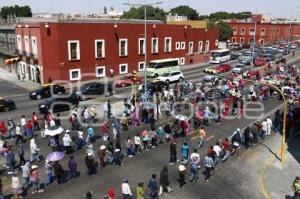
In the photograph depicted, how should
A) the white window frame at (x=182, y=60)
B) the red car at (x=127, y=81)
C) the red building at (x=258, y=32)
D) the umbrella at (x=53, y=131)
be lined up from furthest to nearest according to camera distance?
1. the red building at (x=258, y=32)
2. the white window frame at (x=182, y=60)
3. the red car at (x=127, y=81)
4. the umbrella at (x=53, y=131)

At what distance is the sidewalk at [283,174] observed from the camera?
65.2 feet

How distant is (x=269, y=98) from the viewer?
40.1 meters

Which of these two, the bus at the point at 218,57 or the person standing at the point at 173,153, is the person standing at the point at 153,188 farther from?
the bus at the point at 218,57

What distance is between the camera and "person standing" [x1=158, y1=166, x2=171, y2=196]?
18500 mm

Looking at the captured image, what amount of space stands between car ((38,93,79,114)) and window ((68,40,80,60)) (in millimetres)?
15069

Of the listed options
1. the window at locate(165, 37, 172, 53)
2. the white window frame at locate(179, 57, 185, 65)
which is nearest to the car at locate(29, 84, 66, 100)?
the window at locate(165, 37, 172, 53)

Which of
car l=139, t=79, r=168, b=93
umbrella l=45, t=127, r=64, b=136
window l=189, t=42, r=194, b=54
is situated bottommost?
car l=139, t=79, r=168, b=93

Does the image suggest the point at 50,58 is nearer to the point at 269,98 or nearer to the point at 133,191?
the point at 269,98

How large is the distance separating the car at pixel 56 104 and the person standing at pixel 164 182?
1732cm

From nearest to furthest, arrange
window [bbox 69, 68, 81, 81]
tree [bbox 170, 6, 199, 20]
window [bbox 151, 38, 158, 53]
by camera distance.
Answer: window [bbox 69, 68, 81, 81]
window [bbox 151, 38, 158, 53]
tree [bbox 170, 6, 199, 20]

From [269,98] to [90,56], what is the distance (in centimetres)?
2548

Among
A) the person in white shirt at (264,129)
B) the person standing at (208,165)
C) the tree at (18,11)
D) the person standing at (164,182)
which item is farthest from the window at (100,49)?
the tree at (18,11)

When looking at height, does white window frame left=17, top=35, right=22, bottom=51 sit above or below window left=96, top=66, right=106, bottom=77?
above

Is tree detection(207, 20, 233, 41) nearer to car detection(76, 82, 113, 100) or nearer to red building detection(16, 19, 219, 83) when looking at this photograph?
red building detection(16, 19, 219, 83)
